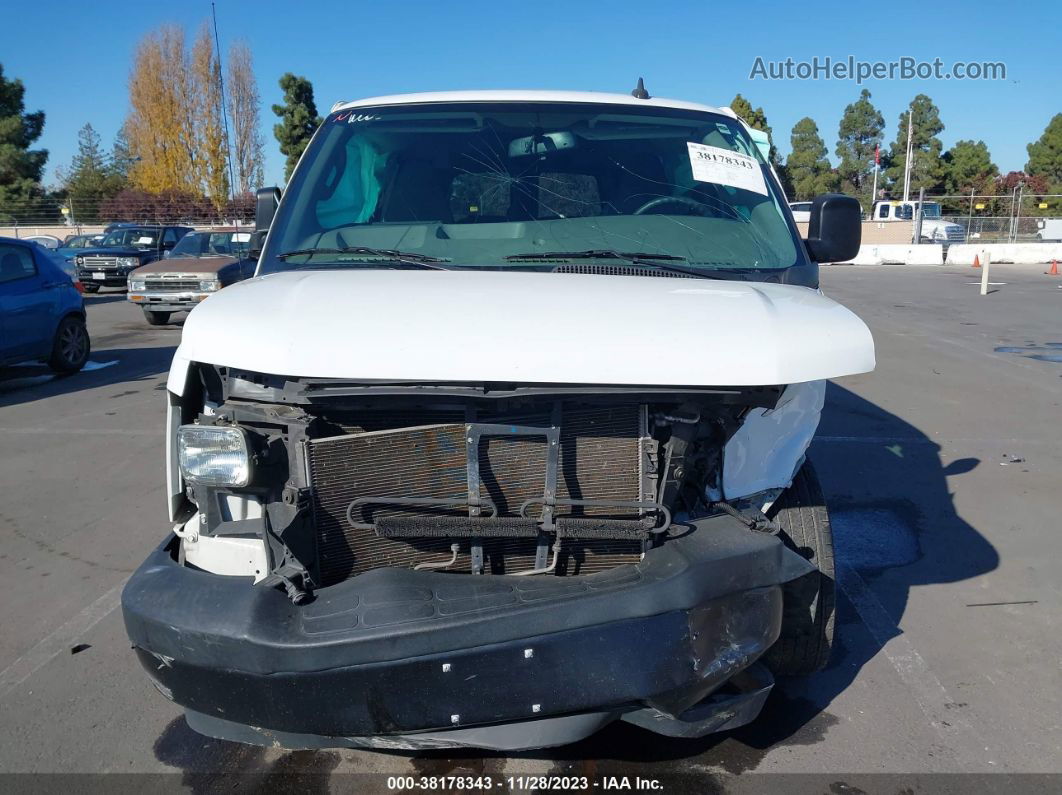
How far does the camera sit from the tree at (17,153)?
39344 millimetres

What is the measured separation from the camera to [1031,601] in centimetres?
425

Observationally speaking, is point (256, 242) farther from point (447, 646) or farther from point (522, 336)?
point (447, 646)

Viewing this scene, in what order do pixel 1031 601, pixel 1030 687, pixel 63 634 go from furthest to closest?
pixel 1031 601
pixel 63 634
pixel 1030 687

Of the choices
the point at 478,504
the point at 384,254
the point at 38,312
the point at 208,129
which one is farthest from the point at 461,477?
the point at 208,129

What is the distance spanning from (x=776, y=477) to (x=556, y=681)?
1131mm

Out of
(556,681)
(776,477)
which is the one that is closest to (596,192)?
(776,477)

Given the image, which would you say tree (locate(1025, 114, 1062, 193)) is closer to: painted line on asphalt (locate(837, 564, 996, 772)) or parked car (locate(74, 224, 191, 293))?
parked car (locate(74, 224, 191, 293))

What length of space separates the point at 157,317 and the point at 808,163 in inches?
2195

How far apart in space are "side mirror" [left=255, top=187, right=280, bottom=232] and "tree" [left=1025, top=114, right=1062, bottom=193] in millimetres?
69415

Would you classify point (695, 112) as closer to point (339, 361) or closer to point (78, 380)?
point (339, 361)

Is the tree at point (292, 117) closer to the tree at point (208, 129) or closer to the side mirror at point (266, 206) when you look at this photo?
the tree at point (208, 129)

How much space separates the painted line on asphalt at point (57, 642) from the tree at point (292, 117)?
3700cm

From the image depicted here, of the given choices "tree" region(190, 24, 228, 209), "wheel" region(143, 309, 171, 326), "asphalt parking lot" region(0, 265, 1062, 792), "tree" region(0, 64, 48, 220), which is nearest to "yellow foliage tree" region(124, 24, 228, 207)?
"tree" region(190, 24, 228, 209)

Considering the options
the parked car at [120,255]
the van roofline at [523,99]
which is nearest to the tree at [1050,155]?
the parked car at [120,255]
